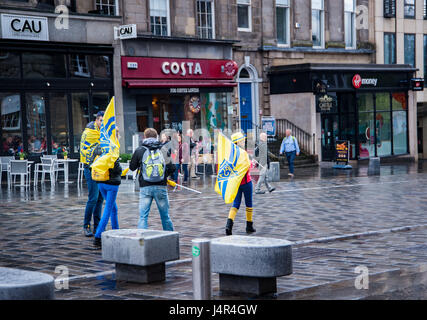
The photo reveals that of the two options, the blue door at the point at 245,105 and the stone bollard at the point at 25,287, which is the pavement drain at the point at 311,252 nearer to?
the stone bollard at the point at 25,287

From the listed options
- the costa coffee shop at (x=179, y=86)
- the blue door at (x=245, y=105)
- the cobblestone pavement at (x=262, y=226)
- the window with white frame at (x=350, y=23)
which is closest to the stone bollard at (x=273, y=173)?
the cobblestone pavement at (x=262, y=226)

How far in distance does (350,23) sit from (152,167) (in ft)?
85.3

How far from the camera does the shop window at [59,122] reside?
23.0m

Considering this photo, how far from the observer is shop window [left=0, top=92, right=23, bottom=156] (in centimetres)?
2170

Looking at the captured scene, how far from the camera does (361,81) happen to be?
3097cm

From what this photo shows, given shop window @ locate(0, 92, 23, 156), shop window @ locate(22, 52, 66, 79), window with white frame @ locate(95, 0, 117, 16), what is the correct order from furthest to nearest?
window with white frame @ locate(95, 0, 117, 16)
shop window @ locate(22, 52, 66, 79)
shop window @ locate(0, 92, 23, 156)

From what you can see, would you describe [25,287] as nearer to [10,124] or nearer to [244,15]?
[10,124]

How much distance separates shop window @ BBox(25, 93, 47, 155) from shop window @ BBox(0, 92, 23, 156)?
346 mm

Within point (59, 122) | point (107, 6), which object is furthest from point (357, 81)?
point (59, 122)

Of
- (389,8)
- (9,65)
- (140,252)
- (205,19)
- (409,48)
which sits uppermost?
(389,8)

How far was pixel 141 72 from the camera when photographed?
25.3m

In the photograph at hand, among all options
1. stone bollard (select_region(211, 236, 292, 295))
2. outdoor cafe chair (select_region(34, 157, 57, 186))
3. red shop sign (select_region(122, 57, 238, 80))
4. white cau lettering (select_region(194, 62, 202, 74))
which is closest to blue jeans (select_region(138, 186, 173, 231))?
stone bollard (select_region(211, 236, 292, 295))

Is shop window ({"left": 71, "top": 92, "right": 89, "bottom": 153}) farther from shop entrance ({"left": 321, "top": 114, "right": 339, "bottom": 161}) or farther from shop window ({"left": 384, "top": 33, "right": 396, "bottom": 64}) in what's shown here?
shop window ({"left": 384, "top": 33, "right": 396, "bottom": 64})

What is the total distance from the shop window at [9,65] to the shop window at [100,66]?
2889 millimetres
